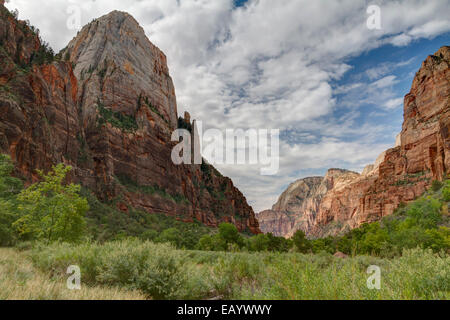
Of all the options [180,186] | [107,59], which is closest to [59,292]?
[180,186]

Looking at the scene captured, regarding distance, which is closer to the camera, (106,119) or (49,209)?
(49,209)

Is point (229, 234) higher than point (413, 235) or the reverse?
the reverse

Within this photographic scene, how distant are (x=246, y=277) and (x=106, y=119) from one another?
7521 centimetres

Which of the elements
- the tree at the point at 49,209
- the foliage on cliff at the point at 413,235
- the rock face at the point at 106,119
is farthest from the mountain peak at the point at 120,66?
the foliage on cliff at the point at 413,235

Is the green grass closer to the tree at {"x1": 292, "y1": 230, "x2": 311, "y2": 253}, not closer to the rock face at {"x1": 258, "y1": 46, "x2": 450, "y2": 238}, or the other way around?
the tree at {"x1": 292, "y1": 230, "x2": 311, "y2": 253}

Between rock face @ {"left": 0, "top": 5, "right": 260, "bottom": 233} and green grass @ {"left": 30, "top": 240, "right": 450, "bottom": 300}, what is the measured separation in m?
33.6

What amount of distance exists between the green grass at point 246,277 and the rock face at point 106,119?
33589 millimetres

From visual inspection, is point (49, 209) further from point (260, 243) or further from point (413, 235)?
point (260, 243)

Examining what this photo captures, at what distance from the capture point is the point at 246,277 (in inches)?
334

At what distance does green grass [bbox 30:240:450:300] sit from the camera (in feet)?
13.4

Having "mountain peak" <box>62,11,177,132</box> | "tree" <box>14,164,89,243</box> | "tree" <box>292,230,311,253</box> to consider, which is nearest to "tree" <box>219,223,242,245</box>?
"tree" <box>292,230,311,253</box>

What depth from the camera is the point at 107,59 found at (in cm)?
8600

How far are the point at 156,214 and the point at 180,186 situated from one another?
73.8 feet

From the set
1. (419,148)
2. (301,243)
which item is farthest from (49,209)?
(419,148)
